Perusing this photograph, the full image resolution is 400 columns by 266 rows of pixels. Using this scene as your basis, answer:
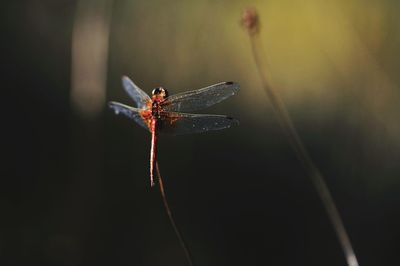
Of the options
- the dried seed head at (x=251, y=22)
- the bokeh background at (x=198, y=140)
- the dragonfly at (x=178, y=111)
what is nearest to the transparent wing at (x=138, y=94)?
the dragonfly at (x=178, y=111)

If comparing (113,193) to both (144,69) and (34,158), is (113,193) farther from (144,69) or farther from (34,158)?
(144,69)

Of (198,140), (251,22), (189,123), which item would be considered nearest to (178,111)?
(189,123)

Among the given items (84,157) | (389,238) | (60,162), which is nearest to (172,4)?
(60,162)

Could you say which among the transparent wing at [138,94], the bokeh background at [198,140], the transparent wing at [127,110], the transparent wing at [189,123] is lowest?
the transparent wing at [189,123]

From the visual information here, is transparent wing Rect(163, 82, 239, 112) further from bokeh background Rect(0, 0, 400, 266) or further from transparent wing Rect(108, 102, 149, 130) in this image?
bokeh background Rect(0, 0, 400, 266)

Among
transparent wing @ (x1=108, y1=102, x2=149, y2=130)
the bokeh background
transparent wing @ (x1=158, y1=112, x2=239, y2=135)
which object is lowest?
transparent wing @ (x1=158, y1=112, x2=239, y2=135)

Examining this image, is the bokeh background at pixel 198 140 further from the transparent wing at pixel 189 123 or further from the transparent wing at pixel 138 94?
the transparent wing at pixel 189 123

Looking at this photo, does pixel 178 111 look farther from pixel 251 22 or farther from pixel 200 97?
pixel 251 22

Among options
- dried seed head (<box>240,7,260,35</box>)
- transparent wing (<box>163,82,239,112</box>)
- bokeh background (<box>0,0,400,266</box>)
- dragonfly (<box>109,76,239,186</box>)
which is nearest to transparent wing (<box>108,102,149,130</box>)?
dragonfly (<box>109,76,239,186</box>)

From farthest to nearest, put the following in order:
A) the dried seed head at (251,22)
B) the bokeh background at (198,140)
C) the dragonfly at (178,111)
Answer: the bokeh background at (198,140) < the dragonfly at (178,111) < the dried seed head at (251,22)
